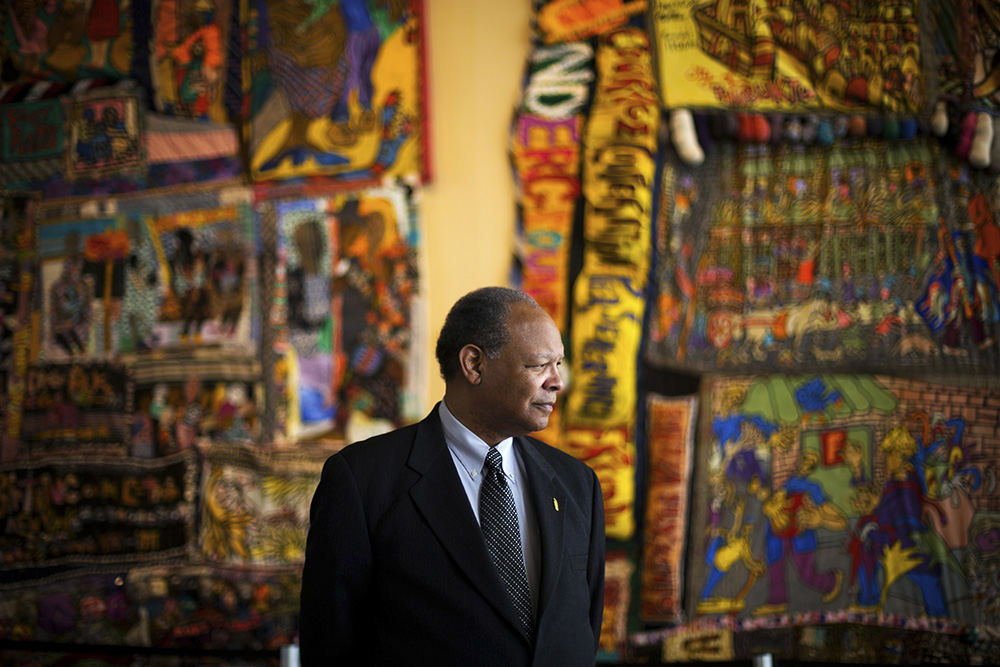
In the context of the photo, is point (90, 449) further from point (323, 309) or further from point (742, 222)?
point (742, 222)

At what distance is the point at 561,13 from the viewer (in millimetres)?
3723

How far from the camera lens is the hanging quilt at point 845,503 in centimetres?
328

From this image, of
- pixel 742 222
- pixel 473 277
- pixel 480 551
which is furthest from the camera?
pixel 473 277

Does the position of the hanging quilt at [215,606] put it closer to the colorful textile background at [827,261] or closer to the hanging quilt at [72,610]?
the hanging quilt at [72,610]

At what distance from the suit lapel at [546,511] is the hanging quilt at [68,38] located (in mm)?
3280

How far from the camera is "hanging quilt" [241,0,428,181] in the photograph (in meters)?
3.89

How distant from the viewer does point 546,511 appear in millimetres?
1859

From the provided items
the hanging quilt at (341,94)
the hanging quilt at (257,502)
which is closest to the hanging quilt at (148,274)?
the hanging quilt at (341,94)

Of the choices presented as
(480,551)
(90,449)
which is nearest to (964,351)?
(480,551)

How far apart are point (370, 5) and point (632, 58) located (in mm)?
1223

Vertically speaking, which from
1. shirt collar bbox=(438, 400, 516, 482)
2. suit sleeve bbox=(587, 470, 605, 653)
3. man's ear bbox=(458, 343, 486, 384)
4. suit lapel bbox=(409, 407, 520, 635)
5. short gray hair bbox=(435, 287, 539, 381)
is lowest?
suit sleeve bbox=(587, 470, 605, 653)

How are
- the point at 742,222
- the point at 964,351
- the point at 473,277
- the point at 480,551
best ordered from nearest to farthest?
the point at 480,551
the point at 964,351
the point at 742,222
the point at 473,277

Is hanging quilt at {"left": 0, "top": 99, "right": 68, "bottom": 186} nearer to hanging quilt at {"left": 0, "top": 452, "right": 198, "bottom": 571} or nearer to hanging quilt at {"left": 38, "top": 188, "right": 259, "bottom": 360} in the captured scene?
hanging quilt at {"left": 38, "top": 188, "right": 259, "bottom": 360}

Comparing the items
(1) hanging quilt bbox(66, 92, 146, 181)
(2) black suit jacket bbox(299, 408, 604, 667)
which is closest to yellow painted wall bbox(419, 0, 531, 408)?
(1) hanging quilt bbox(66, 92, 146, 181)
